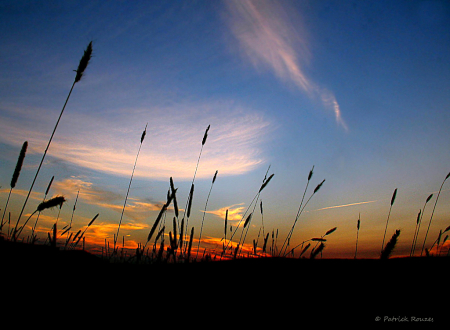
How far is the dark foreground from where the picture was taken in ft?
4.15

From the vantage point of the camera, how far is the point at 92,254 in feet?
13.8

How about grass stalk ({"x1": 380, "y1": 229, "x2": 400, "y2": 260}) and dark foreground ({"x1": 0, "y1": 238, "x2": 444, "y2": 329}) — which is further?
grass stalk ({"x1": 380, "y1": 229, "x2": 400, "y2": 260})

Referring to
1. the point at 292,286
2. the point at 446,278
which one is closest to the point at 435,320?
the point at 446,278

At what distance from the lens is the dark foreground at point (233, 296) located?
127 centimetres

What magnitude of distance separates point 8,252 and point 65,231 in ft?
6.35

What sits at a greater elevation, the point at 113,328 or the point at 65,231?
the point at 65,231

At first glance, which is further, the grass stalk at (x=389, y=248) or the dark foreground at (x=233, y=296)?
the grass stalk at (x=389, y=248)

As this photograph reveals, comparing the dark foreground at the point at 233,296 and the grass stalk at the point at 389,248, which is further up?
the grass stalk at the point at 389,248

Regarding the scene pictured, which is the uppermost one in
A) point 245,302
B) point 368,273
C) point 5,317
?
point 368,273

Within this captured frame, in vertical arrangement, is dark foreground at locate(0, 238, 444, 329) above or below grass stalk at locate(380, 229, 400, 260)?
below

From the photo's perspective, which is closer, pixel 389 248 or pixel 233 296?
pixel 233 296

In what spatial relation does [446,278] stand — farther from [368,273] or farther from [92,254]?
[92,254]

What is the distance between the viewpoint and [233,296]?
1566mm

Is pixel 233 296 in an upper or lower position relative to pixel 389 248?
lower
